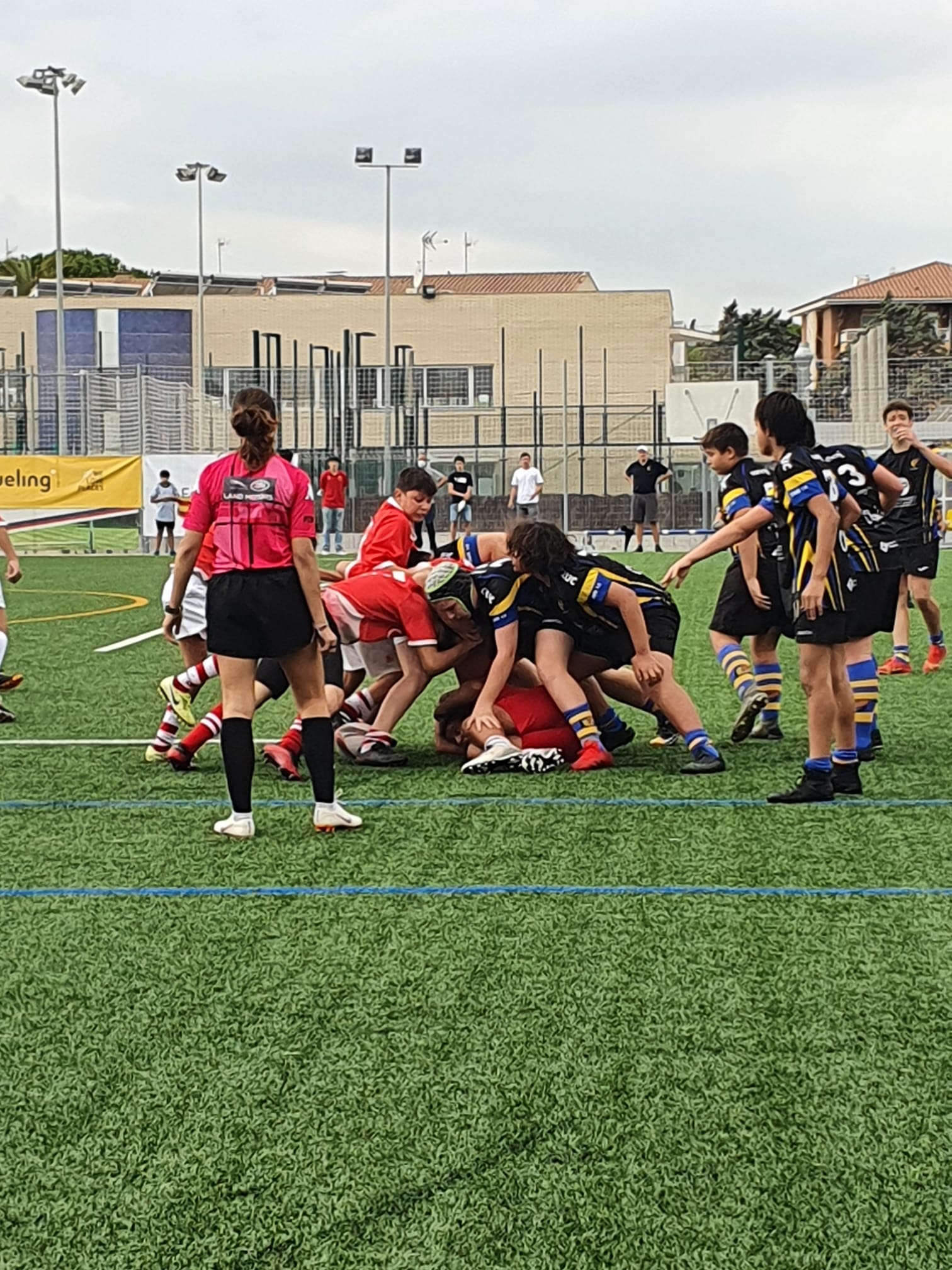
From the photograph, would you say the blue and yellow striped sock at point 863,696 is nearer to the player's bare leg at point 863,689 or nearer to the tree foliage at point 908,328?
the player's bare leg at point 863,689

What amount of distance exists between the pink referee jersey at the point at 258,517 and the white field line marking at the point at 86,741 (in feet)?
8.56

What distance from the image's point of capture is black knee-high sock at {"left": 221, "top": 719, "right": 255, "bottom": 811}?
6.29 m

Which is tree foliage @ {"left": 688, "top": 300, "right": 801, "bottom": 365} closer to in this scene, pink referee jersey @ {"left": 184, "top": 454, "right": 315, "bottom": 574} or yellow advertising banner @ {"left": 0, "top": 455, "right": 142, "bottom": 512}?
yellow advertising banner @ {"left": 0, "top": 455, "right": 142, "bottom": 512}

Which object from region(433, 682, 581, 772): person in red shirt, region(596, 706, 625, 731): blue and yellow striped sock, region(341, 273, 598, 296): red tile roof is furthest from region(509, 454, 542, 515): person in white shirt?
region(341, 273, 598, 296): red tile roof

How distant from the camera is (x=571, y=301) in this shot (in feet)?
202

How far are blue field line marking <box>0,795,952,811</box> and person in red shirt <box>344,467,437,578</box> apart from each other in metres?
1.60

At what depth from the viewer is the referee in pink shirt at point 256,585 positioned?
6.18m

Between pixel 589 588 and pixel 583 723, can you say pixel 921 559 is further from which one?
pixel 589 588

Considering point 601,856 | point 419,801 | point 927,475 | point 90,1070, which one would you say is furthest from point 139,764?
point 927,475

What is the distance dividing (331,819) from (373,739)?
1.69m

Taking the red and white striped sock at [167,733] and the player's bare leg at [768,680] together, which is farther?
the player's bare leg at [768,680]

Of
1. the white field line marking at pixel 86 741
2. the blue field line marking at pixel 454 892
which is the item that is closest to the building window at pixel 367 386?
the white field line marking at pixel 86 741

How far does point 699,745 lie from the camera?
7.72 metres

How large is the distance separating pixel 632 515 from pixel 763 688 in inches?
809
